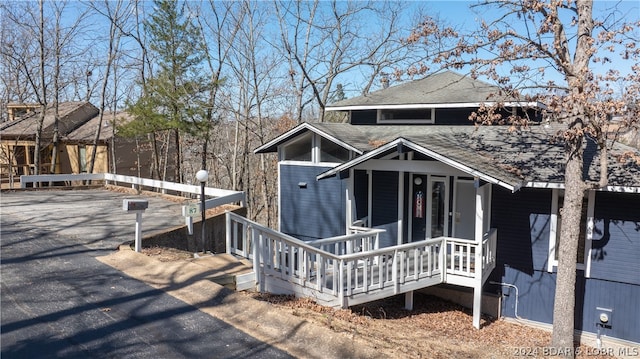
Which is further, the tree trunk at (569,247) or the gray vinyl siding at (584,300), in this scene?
the gray vinyl siding at (584,300)

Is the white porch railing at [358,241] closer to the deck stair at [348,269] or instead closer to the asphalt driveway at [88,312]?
the deck stair at [348,269]

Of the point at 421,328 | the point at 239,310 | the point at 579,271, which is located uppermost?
the point at 239,310

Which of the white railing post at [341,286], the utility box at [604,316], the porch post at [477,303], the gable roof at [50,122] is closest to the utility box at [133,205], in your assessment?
the white railing post at [341,286]

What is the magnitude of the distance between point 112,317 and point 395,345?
383cm

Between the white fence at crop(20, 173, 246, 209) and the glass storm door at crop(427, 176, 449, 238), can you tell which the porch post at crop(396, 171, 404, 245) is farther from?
the white fence at crop(20, 173, 246, 209)

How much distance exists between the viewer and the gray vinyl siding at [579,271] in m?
9.45

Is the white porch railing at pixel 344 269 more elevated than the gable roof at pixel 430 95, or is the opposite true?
the gable roof at pixel 430 95

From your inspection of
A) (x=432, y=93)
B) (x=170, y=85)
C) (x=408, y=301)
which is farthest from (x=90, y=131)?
(x=408, y=301)

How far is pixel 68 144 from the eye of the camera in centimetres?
2689

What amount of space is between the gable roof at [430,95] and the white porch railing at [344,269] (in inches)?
169

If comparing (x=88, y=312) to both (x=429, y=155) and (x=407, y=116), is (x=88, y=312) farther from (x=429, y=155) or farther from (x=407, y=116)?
(x=407, y=116)

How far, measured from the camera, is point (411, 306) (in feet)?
34.8

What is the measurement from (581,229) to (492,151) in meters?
2.58

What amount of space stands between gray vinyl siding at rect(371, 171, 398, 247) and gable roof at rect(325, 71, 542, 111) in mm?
2637
